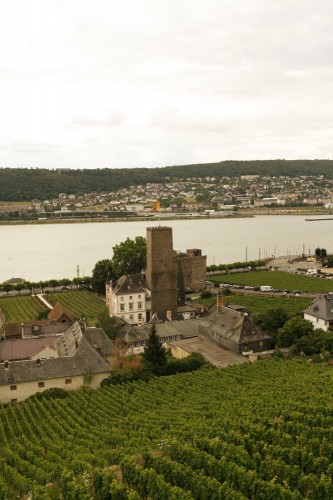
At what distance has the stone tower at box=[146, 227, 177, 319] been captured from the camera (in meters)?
40.8

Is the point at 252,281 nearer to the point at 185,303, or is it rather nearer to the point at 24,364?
the point at 185,303

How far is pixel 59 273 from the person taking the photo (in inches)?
2672

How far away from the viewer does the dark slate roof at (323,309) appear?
32.4 meters

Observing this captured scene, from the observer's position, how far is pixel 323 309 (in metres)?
32.9

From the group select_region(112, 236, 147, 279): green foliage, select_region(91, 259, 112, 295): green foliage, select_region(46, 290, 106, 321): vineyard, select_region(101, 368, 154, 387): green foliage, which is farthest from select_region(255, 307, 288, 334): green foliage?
select_region(91, 259, 112, 295): green foliage

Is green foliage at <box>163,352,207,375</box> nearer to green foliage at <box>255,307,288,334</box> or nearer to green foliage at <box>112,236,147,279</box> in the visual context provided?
green foliage at <box>255,307,288,334</box>

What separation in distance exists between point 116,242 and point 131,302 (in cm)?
6080

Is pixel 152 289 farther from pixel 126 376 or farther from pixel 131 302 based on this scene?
pixel 126 376

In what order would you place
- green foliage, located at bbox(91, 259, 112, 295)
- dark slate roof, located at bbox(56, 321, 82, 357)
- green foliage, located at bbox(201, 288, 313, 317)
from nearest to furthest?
dark slate roof, located at bbox(56, 321, 82, 357)
green foliage, located at bbox(201, 288, 313, 317)
green foliage, located at bbox(91, 259, 112, 295)

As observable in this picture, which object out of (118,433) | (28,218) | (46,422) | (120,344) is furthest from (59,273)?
(28,218)

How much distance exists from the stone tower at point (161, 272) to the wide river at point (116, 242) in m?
27.8

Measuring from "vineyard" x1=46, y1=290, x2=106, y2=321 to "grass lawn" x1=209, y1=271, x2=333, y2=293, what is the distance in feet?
47.4

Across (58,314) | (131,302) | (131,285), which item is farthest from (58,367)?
(131,285)

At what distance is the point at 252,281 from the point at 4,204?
A: 125328 mm
